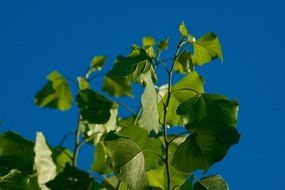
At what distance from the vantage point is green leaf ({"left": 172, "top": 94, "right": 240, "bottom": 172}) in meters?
1.82

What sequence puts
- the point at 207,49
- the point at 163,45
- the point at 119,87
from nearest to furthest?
the point at 207,49 → the point at 163,45 → the point at 119,87

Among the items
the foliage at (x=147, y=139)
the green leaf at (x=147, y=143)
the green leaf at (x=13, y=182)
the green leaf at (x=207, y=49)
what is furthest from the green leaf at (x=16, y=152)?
the green leaf at (x=207, y=49)

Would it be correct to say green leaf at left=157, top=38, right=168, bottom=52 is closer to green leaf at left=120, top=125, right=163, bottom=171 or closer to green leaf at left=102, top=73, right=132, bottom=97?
green leaf at left=102, top=73, right=132, bottom=97

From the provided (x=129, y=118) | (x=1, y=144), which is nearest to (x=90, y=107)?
(x=129, y=118)

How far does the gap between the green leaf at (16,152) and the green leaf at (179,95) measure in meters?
0.56

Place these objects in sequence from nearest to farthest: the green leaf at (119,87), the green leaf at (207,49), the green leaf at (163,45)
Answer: the green leaf at (207,49)
the green leaf at (163,45)
the green leaf at (119,87)

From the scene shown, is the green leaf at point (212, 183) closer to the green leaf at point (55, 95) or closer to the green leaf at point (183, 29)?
the green leaf at point (183, 29)

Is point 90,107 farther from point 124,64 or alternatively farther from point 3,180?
point 3,180

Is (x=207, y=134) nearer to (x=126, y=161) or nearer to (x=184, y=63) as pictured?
(x=126, y=161)

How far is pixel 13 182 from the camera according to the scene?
5.50 feet

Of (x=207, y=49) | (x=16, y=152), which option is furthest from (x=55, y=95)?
(x=207, y=49)

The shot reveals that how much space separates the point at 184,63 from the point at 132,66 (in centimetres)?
90

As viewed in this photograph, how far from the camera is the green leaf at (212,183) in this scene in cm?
186

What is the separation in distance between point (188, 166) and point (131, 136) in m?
0.28
